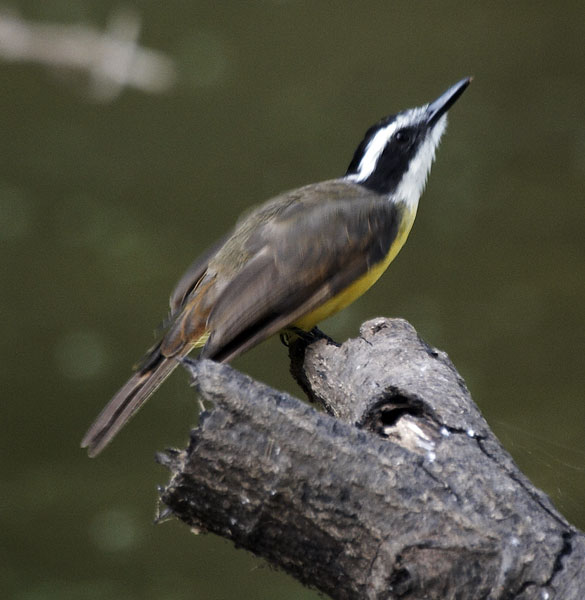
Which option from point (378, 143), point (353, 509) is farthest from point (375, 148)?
point (353, 509)

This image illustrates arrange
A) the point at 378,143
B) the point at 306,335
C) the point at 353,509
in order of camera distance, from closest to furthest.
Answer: the point at 353,509 → the point at 306,335 → the point at 378,143


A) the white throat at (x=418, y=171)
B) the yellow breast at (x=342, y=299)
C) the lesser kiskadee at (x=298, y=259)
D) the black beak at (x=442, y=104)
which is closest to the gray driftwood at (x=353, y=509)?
the lesser kiskadee at (x=298, y=259)

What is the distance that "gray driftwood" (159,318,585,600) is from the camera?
97cm

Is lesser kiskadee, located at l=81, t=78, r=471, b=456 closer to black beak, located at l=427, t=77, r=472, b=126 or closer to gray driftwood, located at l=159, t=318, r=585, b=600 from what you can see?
black beak, located at l=427, t=77, r=472, b=126

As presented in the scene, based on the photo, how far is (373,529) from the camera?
99 centimetres

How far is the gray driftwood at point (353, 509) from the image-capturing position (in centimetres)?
97

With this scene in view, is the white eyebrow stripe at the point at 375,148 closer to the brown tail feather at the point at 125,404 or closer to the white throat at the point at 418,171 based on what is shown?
the white throat at the point at 418,171

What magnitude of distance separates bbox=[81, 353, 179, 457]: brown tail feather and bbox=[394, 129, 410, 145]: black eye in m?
0.66

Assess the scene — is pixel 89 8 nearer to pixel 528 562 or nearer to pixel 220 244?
pixel 220 244

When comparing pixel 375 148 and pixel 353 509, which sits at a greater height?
pixel 375 148

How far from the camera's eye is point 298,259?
1659mm

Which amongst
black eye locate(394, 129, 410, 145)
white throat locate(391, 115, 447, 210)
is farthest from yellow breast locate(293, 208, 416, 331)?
black eye locate(394, 129, 410, 145)

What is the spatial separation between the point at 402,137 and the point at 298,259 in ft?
1.32

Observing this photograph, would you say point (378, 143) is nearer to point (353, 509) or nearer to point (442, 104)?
point (442, 104)
